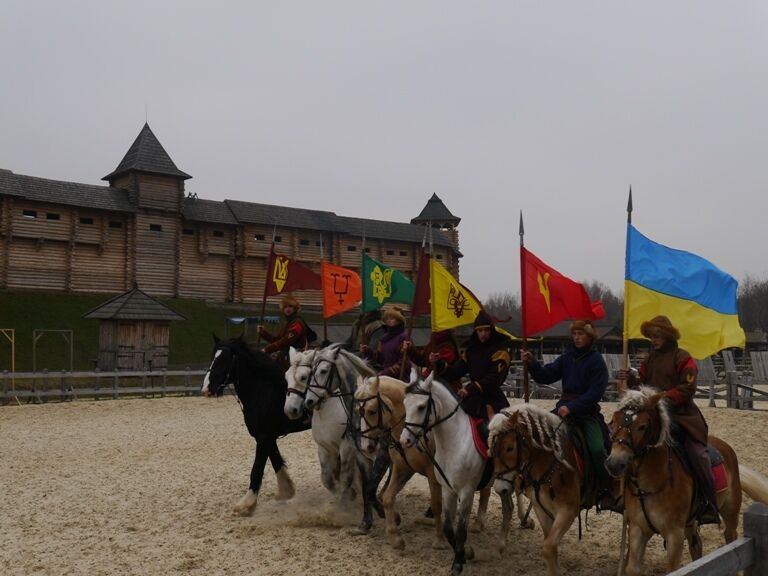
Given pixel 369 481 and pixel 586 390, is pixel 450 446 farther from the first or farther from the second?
pixel 369 481

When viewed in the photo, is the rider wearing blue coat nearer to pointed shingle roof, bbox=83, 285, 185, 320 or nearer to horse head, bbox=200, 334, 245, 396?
horse head, bbox=200, 334, 245, 396

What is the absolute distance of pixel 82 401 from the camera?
2408 cm

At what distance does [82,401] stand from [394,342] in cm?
1843

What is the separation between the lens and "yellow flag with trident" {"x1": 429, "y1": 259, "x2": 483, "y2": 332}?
27.6 feet

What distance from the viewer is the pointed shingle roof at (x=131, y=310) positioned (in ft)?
103

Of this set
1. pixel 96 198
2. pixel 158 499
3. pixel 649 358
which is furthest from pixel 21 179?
pixel 649 358

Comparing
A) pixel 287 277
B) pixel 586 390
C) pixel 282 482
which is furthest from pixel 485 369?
pixel 287 277

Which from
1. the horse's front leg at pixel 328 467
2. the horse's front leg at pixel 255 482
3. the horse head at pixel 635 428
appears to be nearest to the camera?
the horse head at pixel 635 428

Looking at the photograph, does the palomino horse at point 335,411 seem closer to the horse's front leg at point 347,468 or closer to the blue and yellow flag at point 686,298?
the horse's front leg at point 347,468

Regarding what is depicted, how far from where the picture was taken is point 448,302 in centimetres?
852

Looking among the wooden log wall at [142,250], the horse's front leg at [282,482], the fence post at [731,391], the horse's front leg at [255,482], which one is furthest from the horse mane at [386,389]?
the wooden log wall at [142,250]

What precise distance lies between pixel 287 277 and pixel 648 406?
7.91m

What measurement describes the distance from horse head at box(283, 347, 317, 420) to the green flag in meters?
1.97

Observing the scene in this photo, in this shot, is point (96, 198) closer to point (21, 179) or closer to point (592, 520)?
point (21, 179)
